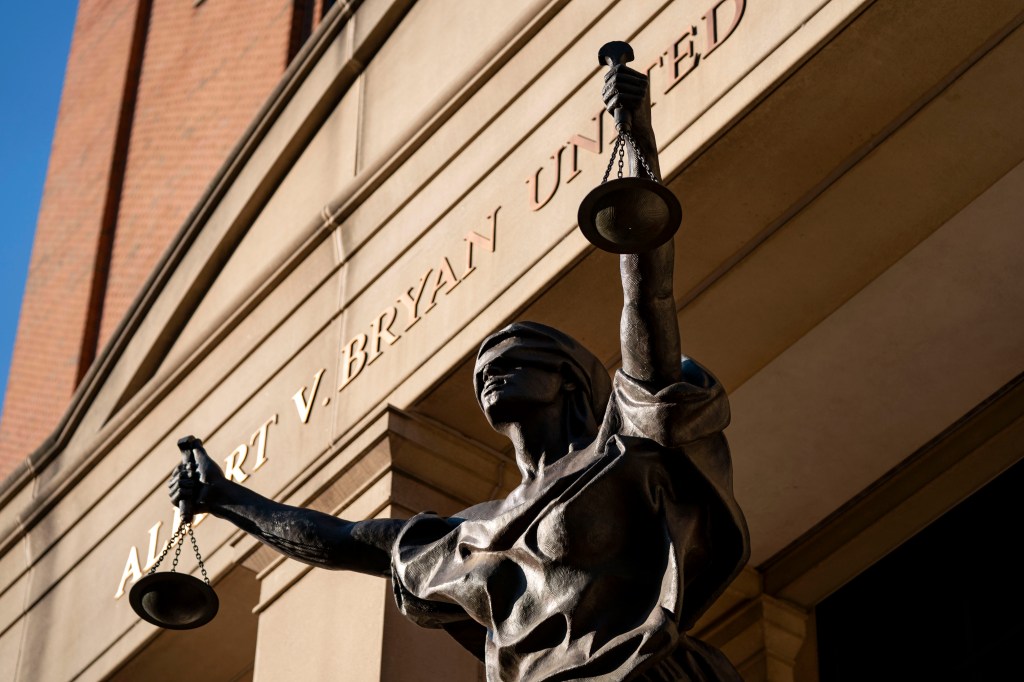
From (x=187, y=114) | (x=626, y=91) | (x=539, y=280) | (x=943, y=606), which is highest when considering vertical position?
(x=187, y=114)

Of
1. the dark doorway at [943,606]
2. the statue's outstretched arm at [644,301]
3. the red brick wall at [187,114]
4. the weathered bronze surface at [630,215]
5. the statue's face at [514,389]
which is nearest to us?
the weathered bronze surface at [630,215]

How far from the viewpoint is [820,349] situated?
34.6ft

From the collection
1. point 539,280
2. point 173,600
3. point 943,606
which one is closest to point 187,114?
point 539,280

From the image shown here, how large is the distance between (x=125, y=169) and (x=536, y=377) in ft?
45.2

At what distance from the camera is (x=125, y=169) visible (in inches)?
752

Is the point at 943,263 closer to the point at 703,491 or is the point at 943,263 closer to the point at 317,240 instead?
the point at 317,240

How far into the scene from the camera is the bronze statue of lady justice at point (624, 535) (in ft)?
17.5

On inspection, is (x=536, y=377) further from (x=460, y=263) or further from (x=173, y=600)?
(x=460, y=263)

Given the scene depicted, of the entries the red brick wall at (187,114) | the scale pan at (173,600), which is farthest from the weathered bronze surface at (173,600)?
the red brick wall at (187,114)

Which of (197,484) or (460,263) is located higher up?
(460,263)

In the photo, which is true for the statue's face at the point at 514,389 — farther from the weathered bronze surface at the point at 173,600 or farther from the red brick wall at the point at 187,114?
the red brick wall at the point at 187,114

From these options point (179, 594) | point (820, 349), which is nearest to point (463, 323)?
point (820, 349)

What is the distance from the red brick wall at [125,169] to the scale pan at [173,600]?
411 inches

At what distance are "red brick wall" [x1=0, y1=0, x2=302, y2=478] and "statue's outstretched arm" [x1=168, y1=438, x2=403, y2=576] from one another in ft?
35.8
